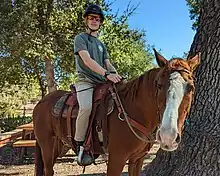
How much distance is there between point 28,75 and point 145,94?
14.0 meters

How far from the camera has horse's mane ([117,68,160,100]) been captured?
3.22m

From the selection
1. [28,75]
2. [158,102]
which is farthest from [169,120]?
[28,75]

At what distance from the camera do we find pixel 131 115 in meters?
3.45

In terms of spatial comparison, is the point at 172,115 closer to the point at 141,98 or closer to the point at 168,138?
the point at 168,138

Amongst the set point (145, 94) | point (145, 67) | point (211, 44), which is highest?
point (145, 67)

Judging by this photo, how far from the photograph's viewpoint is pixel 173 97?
2.59m

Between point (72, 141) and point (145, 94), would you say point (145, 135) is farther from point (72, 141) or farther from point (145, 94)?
point (72, 141)

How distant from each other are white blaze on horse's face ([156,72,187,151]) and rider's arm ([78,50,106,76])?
1.17 meters

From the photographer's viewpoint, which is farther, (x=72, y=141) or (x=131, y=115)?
(x=72, y=141)

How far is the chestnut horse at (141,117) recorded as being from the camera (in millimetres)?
2594

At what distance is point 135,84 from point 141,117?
1.12 ft

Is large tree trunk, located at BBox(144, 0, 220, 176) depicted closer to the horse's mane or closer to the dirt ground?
the horse's mane

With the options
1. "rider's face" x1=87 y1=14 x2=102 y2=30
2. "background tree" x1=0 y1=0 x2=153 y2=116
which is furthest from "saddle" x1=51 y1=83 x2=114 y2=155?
"background tree" x1=0 y1=0 x2=153 y2=116

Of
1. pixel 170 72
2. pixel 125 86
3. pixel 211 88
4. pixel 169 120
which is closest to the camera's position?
pixel 169 120
